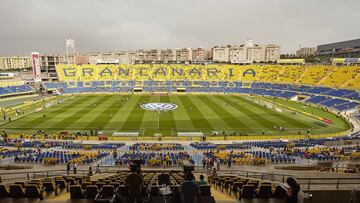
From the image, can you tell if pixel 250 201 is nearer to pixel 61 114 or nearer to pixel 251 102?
pixel 61 114

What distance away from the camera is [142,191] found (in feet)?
21.9

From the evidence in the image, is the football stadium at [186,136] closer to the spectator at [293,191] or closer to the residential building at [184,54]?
the spectator at [293,191]

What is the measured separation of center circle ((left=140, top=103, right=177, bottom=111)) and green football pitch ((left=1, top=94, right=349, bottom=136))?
52.2 inches

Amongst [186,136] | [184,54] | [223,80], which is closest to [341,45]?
[223,80]

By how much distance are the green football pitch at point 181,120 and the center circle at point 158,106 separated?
52.2 inches

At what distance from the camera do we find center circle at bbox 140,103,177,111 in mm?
55831

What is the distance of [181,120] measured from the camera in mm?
46406

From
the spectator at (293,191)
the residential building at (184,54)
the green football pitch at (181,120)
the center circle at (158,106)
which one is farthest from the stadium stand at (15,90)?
the residential building at (184,54)

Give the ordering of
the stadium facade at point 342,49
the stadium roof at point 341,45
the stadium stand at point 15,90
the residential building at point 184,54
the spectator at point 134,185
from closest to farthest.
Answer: the spectator at point 134,185 < the stadium stand at point 15,90 < the stadium facade at point 342,49 < the stadium roof at point 341,45 < the residential building at point 184,54

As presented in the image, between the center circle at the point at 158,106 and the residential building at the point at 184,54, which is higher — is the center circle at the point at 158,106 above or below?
below

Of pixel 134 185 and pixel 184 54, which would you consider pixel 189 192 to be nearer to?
pixel 134 185

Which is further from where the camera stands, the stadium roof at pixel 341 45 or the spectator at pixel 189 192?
the stadium roof at pixel 341 45

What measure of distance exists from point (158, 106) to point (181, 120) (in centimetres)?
→ 1364

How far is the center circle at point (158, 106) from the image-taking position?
5583 centimetres
